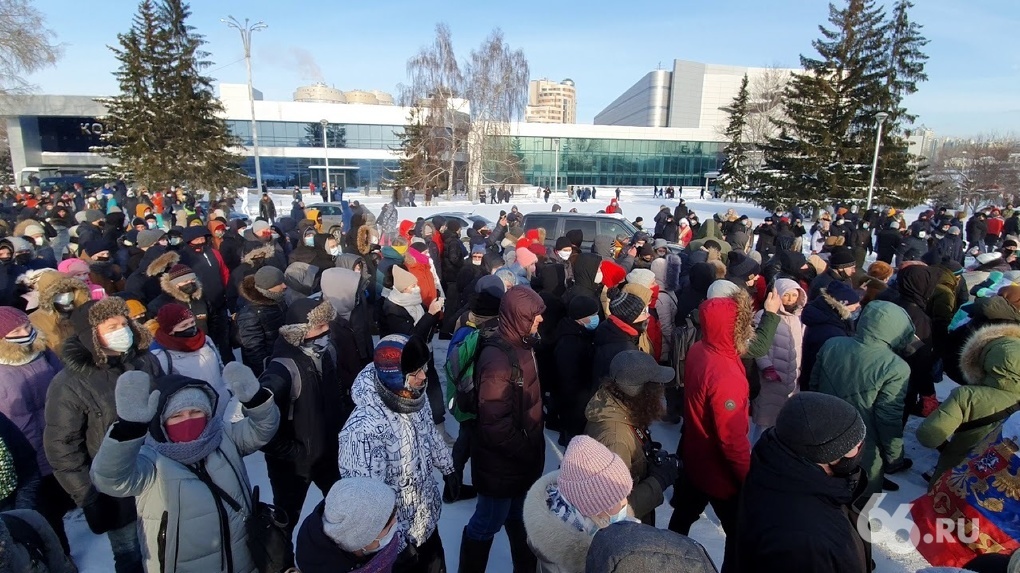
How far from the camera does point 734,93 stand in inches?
3339

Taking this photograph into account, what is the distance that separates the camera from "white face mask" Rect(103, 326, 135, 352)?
9.86 feet

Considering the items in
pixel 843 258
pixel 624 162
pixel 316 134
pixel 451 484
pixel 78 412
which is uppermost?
pixel 316 134

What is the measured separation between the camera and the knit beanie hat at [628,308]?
3713mm

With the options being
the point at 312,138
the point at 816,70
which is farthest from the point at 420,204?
the point at 816,70

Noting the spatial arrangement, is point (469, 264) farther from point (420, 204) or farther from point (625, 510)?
point (420, 204)

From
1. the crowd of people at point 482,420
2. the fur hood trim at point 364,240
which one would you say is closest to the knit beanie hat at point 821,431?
the crowd of people at point 482,420

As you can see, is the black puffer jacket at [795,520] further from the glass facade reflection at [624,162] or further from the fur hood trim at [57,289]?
the glass facade reflection at [624,162]

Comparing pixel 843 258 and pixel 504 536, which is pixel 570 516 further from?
pixel 843 258

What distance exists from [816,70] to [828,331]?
97.4ft

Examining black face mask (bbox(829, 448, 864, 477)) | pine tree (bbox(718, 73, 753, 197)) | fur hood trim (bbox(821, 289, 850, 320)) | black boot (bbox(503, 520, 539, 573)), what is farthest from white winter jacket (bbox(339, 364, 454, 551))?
pine tree (bbox(718, 73, 753, 197))

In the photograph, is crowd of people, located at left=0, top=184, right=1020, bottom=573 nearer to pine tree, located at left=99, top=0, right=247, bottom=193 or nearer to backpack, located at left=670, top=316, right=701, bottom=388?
backpack, located at left=670, top=316, right=701, bottom=388

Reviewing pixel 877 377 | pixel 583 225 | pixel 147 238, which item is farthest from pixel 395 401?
pixel 583 225

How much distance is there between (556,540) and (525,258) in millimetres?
5335

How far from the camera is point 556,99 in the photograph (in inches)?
6801
